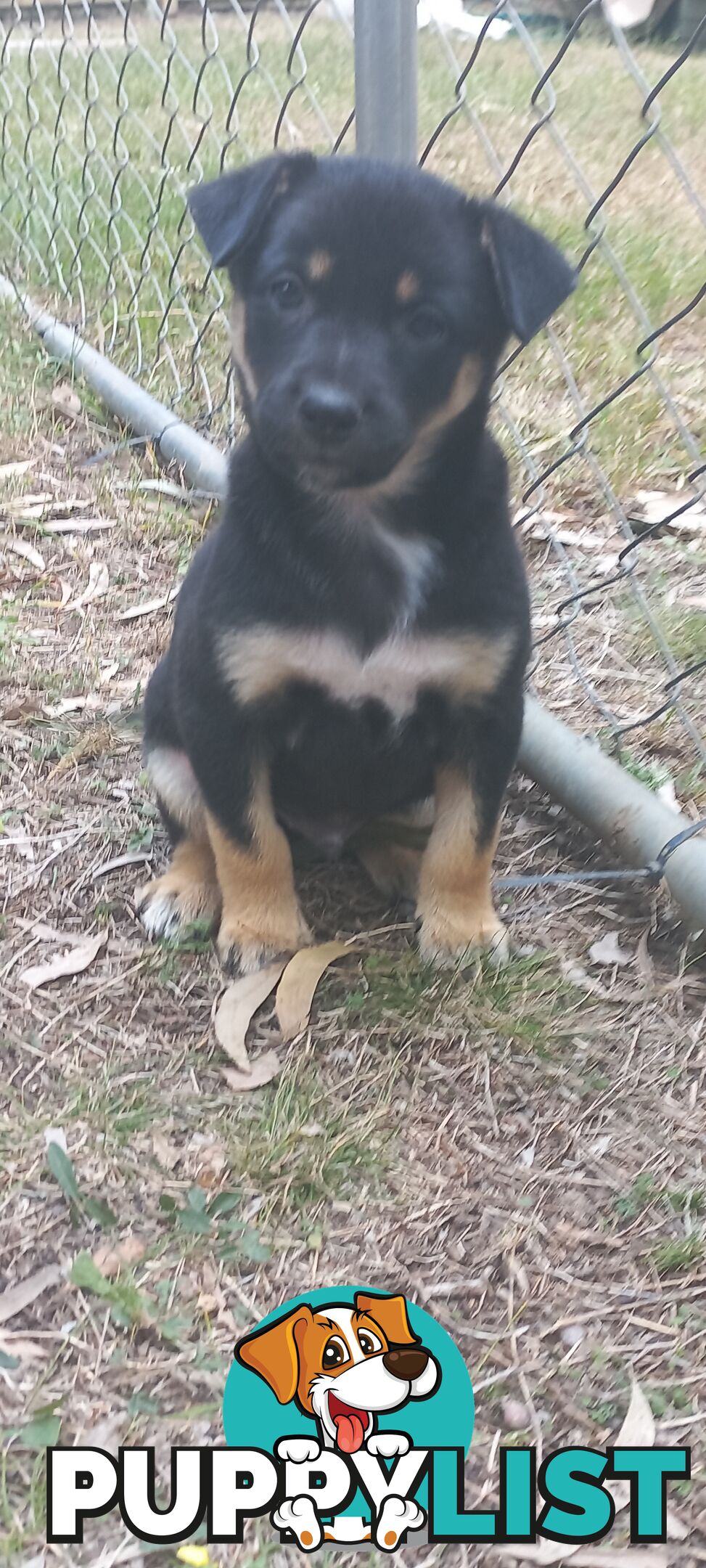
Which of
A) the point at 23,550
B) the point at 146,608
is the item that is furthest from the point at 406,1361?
the point at 23,550

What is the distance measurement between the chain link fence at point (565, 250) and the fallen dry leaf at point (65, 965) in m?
1.26

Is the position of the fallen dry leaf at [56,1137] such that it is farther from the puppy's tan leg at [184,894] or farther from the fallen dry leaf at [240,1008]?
the puppy's tan leg at [184,894]

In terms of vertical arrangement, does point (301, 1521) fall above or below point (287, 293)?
below

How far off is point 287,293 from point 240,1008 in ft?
4.08

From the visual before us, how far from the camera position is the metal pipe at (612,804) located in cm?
247

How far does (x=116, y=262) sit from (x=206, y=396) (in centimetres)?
120

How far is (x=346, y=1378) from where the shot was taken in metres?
1.58

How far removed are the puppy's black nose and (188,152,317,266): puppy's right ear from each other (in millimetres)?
363

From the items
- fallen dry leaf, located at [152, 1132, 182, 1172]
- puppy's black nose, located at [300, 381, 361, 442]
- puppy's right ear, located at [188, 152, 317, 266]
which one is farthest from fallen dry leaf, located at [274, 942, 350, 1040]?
puppy's right ear, located at [188, 152, 317, 266]

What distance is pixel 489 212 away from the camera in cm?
209

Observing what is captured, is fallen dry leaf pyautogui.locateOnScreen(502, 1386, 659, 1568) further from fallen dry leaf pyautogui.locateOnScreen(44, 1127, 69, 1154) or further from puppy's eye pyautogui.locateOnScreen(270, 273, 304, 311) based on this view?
puppy's eye pyautogui.locateOnScreen(270, 273, 304, 311)

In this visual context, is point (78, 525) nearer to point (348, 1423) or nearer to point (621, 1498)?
point (348, 1423)

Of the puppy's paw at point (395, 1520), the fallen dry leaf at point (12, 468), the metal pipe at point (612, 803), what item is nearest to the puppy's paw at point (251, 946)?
the metal pipe at point (612, 803)

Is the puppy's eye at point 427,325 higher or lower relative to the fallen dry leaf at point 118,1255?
higher
